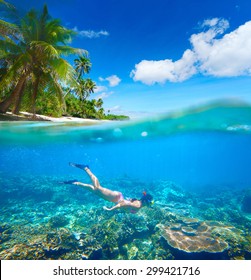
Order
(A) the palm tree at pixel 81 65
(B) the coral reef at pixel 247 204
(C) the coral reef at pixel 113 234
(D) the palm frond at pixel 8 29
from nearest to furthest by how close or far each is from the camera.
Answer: (C) the coral reef at pixel 113 234
(D) the palm frond at pixel 8 29
(B) the coral reef at pixel 247 204
(A) the palm tree at pixel 81 65

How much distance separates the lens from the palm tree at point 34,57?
31.2ft

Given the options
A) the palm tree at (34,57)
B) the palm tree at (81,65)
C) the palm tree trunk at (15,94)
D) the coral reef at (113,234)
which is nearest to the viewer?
the coral reef at (113,234)

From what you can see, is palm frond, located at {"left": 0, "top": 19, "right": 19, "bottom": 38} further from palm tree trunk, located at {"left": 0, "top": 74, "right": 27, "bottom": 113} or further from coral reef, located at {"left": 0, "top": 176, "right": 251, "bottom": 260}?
coral reef, located at {"left": 0, "top": 176, "right": 251, "bottom": 260}

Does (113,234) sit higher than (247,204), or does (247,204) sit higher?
(113,234)

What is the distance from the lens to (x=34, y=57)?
10.3m

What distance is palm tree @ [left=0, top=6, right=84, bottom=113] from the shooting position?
9.52 meters

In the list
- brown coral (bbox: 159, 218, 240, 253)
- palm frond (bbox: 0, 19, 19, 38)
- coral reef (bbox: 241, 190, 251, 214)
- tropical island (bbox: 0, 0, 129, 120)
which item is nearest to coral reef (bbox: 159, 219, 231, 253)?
brown coral (bbox: 159, 218, 240, 253)

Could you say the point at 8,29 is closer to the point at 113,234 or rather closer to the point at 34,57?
the point at 34,57

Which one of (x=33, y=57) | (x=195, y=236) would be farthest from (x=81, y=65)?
(x=195, y=236)

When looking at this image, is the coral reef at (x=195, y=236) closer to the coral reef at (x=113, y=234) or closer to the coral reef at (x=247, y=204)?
the coral reef at (x=113, y=234)

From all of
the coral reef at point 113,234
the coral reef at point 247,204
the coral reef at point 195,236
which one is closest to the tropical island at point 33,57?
the coral reef at point 113,234

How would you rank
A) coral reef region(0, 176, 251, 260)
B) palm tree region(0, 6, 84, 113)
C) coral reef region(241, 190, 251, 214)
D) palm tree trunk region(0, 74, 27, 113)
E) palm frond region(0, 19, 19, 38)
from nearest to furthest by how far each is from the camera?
coral reef region(0, 176, 251, 260) → palm frond region(0, 19, 19, 38) → palm tree region(0, 6, 84, 113) → palm tree trunk region(0, 74, 27, 113) → coral reef region(241, 190, 251, 214)


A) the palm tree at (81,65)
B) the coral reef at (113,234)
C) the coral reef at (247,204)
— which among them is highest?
the palm tree at (81,65)
